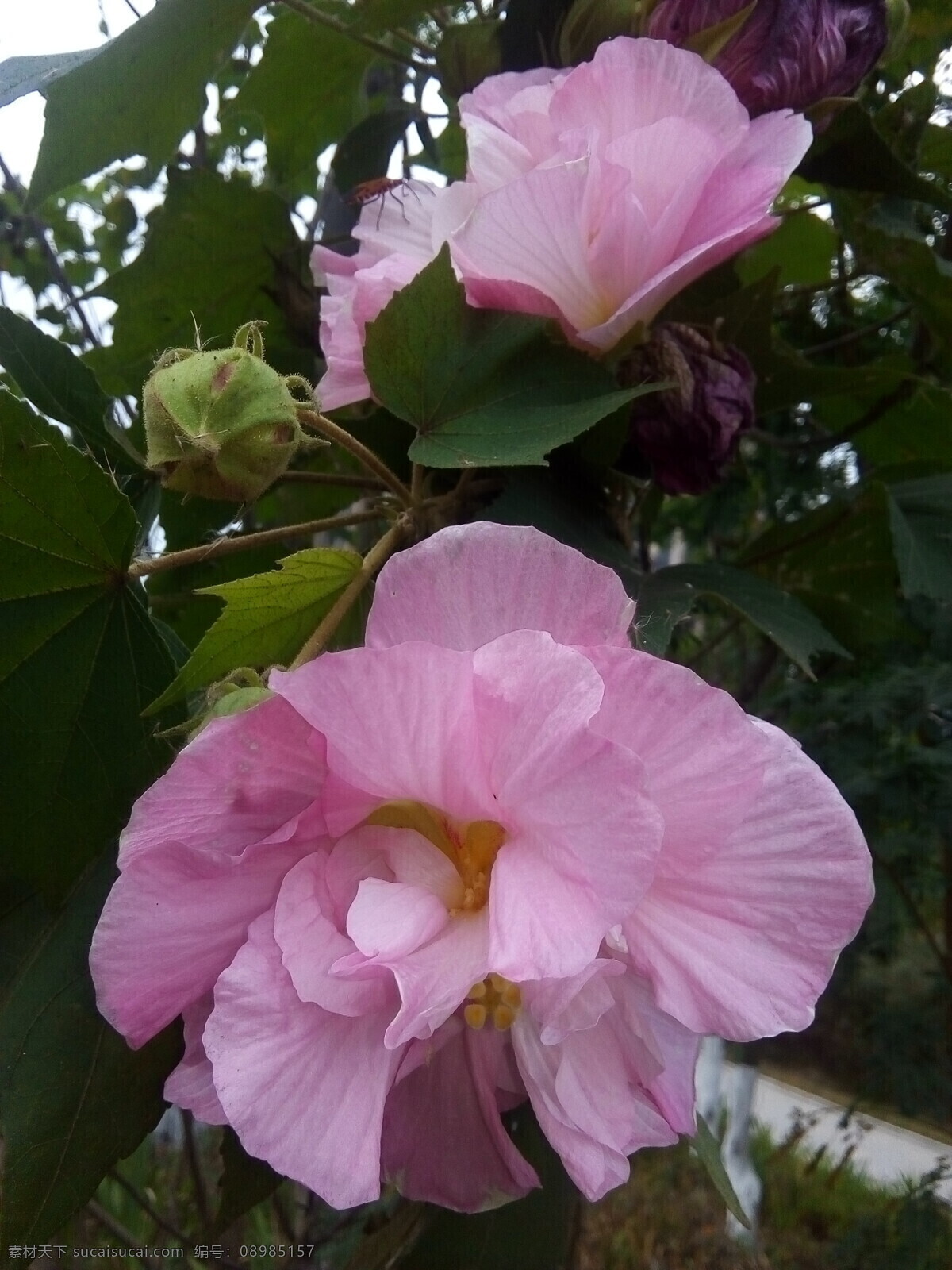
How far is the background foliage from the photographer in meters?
0.36

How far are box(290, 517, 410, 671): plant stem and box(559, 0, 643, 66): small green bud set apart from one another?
10.1 inches

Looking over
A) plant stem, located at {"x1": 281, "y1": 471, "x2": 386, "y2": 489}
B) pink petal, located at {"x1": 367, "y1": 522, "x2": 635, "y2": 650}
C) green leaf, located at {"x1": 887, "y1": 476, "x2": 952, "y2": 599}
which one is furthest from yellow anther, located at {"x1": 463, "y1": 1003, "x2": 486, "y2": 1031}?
green leaf, located at {"x1": 887, "y1": 476, "x2": 952, "y2": 599}

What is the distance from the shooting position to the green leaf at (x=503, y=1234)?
1.50 ft

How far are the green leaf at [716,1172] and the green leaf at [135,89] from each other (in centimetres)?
53

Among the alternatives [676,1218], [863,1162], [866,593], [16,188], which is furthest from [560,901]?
[863,1162]

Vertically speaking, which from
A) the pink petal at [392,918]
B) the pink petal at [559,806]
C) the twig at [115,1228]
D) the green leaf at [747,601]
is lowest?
the twig at [115,1228]

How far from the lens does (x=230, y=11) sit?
19.7 inches

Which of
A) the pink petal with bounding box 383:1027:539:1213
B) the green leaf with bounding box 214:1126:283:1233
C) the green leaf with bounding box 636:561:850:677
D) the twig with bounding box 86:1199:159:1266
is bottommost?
the twig with bounding box 86:1199:159:1266

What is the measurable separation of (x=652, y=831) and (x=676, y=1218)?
80.6 inches

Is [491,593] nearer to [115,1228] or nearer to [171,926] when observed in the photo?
[171,926]

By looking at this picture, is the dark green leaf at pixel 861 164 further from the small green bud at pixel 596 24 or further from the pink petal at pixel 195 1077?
the pink petal at pixel 195 1077

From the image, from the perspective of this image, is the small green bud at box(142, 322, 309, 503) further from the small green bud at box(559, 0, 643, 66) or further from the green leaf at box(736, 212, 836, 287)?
the green leaf at box(736, 212, 836, 287)

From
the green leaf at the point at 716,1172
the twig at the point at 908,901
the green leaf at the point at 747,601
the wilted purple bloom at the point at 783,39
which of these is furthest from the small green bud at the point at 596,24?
the twig at the point at 908,901

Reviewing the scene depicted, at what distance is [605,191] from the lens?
0.38 metres
